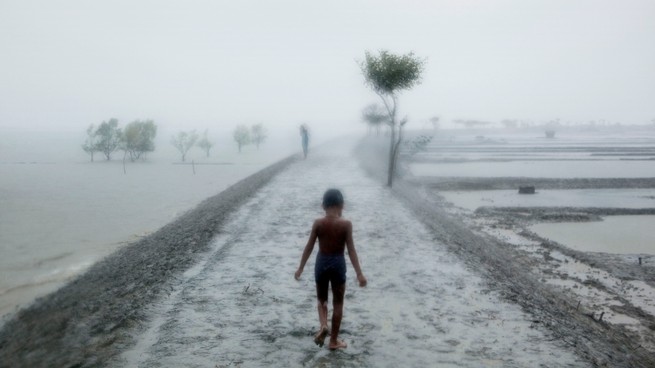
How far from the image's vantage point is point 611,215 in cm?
1950

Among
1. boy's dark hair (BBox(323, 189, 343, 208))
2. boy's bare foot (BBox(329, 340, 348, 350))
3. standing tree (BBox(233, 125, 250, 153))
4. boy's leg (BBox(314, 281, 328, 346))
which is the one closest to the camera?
boy's dark hair (BBox(323, 189, 343, 208))

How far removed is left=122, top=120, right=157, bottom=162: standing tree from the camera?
5203 cm

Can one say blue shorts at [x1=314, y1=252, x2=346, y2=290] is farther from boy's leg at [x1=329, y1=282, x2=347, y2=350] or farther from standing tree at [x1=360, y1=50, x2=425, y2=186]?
standing tree at [x1=360, y1=50, x2=425, y2=186]

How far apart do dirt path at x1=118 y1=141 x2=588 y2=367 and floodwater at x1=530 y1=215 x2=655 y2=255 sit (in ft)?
19.8

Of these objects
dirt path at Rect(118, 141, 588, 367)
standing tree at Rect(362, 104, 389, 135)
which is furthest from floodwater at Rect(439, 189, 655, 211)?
standing tree at Rect(362, 104, 389, 135)

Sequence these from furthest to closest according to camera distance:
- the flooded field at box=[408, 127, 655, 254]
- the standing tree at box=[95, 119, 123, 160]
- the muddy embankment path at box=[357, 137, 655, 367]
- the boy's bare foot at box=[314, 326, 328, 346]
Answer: the standing tree at box=[95, 119, 123, 160]
the flooded field at box=[408, 127, 655, 254]
the muddy embankment path at box=[357, 137, 655, 367]
the boy's bare foot at box=[314, 326, 328, 346]

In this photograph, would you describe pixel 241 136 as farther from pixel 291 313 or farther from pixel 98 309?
pixel 291 313

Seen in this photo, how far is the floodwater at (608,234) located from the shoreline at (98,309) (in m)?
11.2

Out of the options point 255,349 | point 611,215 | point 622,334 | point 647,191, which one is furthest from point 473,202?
point 255,349

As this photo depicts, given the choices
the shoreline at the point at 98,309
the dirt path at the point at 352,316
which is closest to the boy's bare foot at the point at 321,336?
the dirt path at the point at 352,316

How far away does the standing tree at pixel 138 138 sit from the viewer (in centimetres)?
5203

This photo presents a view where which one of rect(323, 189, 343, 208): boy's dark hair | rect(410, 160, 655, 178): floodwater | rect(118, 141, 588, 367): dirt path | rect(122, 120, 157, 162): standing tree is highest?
rect(122, 120, 157, 162): standing tree

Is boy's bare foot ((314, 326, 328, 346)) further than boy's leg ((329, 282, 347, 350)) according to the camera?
Yes

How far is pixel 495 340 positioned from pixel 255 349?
3.20 m
